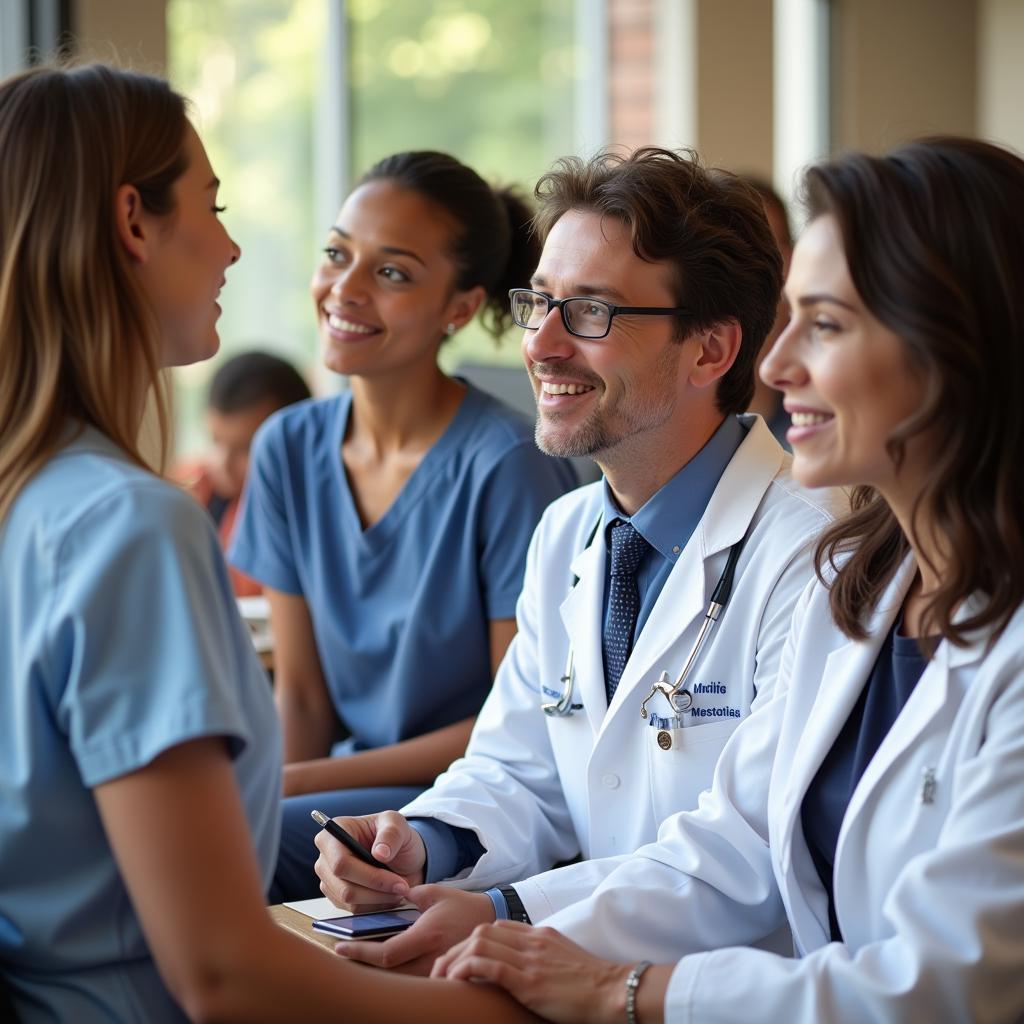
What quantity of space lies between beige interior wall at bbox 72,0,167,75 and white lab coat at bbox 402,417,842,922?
83.6 inches

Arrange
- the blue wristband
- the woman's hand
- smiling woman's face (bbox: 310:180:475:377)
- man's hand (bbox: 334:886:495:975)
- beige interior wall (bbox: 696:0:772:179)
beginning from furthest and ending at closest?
1. beige interior wall (bbox: 696:0:772:179)
2. smiling woman's face (bbox: 310:180:475:377)
3. the blue wristband
4. man's hand (bbox: 334:886:495:975)
5. the woman's hand

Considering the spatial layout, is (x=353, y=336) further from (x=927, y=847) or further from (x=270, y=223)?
(x=270, y=223)

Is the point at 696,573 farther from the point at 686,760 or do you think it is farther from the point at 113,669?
Answer: the point at 113,669

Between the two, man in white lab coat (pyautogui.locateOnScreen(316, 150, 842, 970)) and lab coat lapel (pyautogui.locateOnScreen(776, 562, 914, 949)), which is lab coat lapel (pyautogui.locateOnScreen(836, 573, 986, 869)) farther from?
man in white lab coat (pyautogui.locateOnScreen(316, 150, 842, 970))

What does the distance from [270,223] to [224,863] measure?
4.48m

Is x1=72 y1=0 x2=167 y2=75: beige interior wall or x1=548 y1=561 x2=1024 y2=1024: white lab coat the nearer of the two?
x1=548 y1=561 x2=1024 y2=1024: white lab coat

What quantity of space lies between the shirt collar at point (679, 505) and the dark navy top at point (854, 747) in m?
0.46

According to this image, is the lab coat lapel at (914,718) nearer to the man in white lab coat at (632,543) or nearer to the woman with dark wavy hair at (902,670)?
the woman with dark wavy hair at (902,670)

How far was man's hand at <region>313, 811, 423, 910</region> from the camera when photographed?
1.60 meters

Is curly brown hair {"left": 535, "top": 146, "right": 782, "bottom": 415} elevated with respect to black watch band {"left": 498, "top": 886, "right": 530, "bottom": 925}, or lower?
elevated

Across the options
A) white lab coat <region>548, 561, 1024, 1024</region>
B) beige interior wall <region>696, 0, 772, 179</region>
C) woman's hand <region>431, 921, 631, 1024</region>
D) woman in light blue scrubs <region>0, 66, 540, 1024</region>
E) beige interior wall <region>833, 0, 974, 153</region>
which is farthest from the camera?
beige interior wall <region>833, 0, 974, 153</region>

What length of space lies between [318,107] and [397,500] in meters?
3.08

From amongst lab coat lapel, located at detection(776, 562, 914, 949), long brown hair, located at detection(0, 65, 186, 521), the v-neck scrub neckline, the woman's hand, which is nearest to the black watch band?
the woman's hand

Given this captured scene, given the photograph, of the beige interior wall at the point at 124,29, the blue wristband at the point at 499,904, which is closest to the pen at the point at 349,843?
the blue wristband at the point at 499,904
